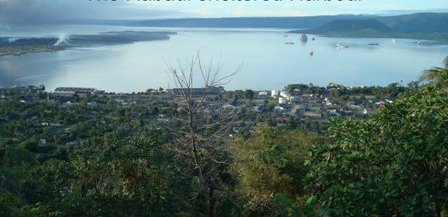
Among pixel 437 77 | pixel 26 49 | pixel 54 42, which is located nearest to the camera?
pixel 437 77

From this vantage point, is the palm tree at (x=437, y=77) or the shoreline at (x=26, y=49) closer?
the palm tree at (x=437, y=77)

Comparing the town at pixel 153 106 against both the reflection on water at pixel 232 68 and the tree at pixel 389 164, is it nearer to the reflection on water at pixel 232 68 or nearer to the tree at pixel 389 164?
the reflection on water at pixel 232 68

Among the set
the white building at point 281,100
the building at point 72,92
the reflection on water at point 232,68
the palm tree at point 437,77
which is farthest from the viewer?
the reflection on water at point 232,68

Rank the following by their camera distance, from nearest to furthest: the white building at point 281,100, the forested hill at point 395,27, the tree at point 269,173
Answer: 1. the tree at point 269,173
2. the white building at point 281,100
3. the forested hill at point 395,27

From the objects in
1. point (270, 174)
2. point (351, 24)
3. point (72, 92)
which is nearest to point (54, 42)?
point (72, 92)

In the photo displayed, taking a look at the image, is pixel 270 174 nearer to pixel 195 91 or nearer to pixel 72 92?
pixel 195 91

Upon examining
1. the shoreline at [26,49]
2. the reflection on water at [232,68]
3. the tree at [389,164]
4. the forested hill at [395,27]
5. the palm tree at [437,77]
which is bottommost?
the tree at [389,164]

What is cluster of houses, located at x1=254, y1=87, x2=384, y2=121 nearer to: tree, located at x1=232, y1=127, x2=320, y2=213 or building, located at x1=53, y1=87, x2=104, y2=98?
building, located at x1=53, y1=87, x2=104, y2=98

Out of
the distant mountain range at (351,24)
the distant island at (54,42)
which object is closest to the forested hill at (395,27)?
the distant mountain range at (351,24)
